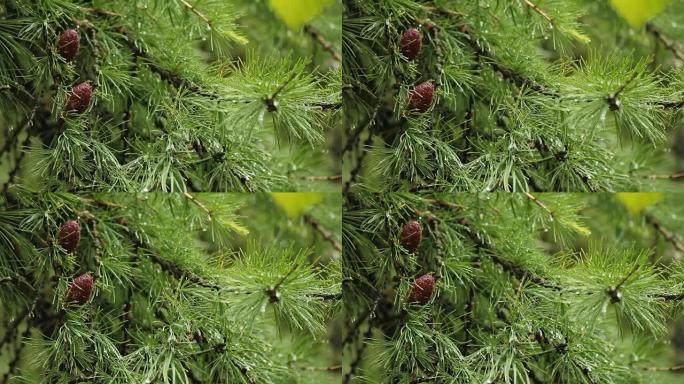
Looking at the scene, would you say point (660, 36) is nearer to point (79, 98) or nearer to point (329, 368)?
point (329, 368)

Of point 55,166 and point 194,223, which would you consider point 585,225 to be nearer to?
point 194,223

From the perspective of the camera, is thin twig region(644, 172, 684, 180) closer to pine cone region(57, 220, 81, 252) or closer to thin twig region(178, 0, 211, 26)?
thin twig region(178, 0, 211, 26)

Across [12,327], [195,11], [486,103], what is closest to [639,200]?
[486,103]

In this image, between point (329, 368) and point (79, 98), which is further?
point (329, 368)

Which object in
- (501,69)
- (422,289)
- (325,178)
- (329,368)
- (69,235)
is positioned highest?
(501,69)

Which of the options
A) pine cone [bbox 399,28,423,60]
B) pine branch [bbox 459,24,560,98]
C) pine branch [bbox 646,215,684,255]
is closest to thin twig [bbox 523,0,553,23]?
pine branch [bbox 459,24,560,98]

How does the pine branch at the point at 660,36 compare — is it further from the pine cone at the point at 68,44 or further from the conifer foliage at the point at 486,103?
the pine cone at the point at 68,44

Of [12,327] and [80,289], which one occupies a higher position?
[80,289]
